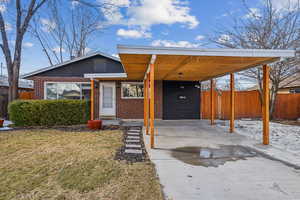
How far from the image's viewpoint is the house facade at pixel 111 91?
9344mm

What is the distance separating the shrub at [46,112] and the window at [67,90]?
78.7 inches

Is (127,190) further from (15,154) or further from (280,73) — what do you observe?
(280,73)

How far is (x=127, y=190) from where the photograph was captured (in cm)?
229

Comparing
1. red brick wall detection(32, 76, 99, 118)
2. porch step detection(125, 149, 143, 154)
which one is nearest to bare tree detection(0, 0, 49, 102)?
red brick wall detection(32, 76, 99, 118)

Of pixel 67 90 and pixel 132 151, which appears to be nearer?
pixel 132 151

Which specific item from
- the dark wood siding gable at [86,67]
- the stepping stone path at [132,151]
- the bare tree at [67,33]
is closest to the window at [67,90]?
the dark wood siding gable at [86,67]

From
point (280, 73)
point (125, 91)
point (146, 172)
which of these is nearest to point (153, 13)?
point (125, 91)

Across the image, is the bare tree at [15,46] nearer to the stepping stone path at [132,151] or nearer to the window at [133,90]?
the window at [133,90]

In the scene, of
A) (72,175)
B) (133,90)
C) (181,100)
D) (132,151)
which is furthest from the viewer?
(181,100)

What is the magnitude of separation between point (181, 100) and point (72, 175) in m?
7.60

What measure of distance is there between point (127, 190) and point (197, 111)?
8.05 meters

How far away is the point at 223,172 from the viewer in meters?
2.86

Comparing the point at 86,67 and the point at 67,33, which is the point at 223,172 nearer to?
the point at 86,67

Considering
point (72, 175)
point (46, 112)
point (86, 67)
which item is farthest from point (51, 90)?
point (72, 175)
